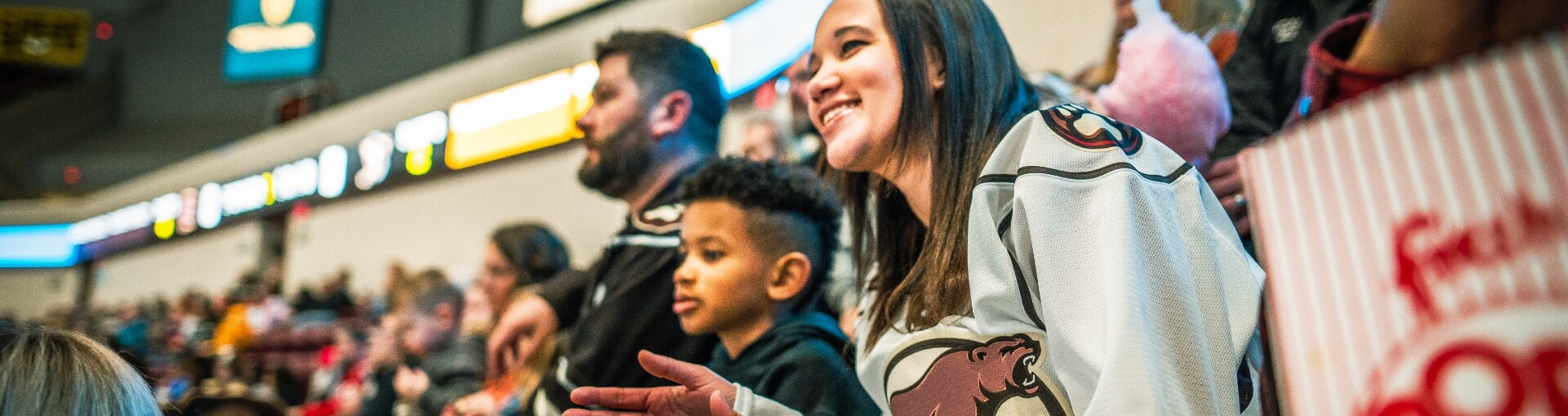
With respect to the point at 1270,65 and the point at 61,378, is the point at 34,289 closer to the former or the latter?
the point at 61,378

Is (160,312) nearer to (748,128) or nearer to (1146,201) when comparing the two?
(748,128)

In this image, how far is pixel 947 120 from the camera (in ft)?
4.86

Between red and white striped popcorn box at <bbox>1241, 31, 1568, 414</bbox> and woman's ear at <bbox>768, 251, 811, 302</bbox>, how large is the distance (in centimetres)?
103

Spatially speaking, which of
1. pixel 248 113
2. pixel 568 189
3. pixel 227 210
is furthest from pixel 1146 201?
pixel 248 113

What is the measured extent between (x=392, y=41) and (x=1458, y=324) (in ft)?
35.0

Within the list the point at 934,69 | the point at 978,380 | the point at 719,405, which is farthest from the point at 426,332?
the point at 978,380

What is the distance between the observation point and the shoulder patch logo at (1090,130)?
4.04 ft

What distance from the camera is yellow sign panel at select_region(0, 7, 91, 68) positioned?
14.0 metres

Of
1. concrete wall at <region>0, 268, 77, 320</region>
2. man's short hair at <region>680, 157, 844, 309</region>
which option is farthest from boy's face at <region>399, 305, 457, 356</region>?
concrete wall at <region>0, 268, 77, 320</region>

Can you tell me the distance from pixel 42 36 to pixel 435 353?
44.2 ft

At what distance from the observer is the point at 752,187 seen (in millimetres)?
1973

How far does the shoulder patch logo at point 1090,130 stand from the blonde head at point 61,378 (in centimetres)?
126

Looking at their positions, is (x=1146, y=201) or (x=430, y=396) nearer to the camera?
(x=1146, y=201)

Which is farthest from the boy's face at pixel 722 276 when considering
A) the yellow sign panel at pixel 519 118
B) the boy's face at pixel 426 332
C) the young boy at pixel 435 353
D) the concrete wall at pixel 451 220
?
the yellow sign panel at pixel 519 118
